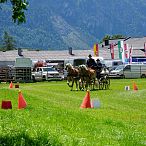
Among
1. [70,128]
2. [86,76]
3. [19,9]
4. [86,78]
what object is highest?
[19,9]

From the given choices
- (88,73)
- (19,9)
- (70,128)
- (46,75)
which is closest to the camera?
(19,9)

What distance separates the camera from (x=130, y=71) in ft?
213

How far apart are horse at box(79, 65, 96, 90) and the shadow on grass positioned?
23.5 metres

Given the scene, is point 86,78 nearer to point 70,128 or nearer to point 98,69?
point 98,69

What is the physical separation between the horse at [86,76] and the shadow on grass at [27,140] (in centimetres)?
2348

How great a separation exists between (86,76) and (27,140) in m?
24.2

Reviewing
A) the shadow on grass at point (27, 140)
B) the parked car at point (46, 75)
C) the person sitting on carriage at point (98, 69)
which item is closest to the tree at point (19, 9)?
the shadow on grass at point (27, 140)

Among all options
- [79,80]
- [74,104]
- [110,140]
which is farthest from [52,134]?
[79,80]

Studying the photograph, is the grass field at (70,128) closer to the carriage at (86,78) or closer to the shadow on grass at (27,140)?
the shadow on grass at (27,140)

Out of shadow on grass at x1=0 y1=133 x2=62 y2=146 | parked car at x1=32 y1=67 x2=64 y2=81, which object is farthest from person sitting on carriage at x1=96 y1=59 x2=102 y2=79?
shadow on grass at x1=0 y1=133 x2=62 y2=146

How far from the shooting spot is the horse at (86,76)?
113ft

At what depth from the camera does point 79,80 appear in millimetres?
35688

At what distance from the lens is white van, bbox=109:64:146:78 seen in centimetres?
6391

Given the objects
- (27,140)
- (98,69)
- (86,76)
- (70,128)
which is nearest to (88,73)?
(86,76)
